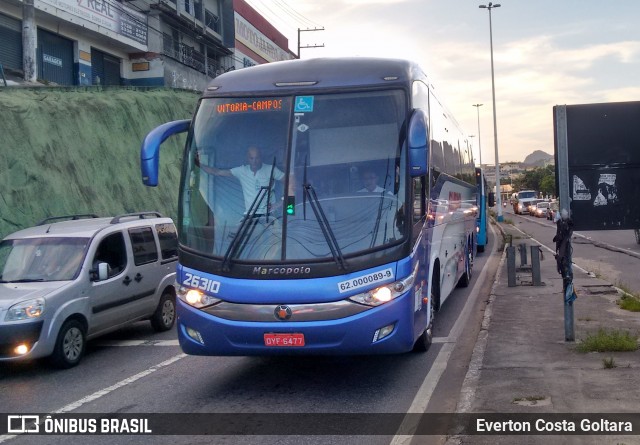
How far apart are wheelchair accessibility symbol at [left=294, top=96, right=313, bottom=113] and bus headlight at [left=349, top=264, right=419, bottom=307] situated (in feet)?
6.61

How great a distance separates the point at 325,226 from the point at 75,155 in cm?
1905

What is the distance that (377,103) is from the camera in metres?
7.46

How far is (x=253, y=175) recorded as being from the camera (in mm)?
7227

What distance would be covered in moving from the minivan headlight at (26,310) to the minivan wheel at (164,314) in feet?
9.56

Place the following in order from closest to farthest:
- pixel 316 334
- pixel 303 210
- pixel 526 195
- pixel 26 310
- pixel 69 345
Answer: pixel 316 334 < pixel 303 210 < pixel 26 310 < pixel 69 345 < pixel 526 195

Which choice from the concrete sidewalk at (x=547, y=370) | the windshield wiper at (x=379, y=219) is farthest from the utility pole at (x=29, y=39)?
the windshield wiper at (x=379, y=219)

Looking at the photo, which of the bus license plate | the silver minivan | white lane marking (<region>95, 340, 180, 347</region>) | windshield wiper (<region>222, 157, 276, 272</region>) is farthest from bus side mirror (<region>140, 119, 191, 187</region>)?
white lane marking (<region>95, 340, 180, 347</region>)

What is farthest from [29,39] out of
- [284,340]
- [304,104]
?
[284,340]

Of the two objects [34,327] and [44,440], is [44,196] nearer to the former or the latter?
[34,327]

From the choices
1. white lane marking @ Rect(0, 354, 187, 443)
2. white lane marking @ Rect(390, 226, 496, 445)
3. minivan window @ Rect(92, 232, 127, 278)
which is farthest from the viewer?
minivan window @ Rect(92, 232, 127, 278)

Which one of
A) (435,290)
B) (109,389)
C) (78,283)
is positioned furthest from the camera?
(435,290)

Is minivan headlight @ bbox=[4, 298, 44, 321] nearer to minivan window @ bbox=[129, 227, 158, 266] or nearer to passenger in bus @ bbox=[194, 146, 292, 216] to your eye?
minivan window @ bbox=[129, 227, 158, 266]

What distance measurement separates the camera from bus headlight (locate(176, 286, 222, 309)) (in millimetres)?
7004

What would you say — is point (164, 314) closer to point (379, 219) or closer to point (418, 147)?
Result: point (379, 219)
